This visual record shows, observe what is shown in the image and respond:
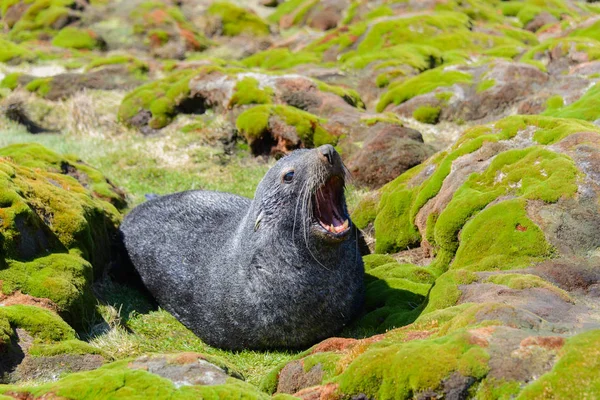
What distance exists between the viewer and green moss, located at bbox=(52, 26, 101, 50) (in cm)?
3722

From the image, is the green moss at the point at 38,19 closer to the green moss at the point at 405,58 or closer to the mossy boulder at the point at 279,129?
the green moss at the point at 405,58

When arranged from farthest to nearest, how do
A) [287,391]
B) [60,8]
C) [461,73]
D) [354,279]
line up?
[60,8], [461,73], [354,279], [287,391]

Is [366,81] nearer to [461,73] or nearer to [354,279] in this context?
[461,73]

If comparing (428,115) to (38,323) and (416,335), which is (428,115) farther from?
(38,323)

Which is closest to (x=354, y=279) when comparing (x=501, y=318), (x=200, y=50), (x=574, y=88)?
(x=501, y=318)

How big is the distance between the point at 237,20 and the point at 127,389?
4141 centimetres

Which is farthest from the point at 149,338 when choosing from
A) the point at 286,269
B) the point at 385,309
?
the point at 385,309

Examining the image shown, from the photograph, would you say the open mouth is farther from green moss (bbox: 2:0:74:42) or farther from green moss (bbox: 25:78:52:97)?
green moss (bbox: 2:0:74:42)

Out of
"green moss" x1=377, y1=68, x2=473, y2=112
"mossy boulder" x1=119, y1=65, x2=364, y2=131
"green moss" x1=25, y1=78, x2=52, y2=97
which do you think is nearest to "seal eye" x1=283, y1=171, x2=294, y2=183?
"mossy boulder" x1=119, y1=65, x2=364, y2=131

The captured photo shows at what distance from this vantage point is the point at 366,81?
24688 millimetres

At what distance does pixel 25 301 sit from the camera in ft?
25.1

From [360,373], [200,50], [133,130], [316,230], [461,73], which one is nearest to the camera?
[360,373]

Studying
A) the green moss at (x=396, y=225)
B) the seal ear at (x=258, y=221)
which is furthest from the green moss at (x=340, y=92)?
the seal ear at (x=258, y=221)

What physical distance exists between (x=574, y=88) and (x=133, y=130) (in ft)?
37.3
